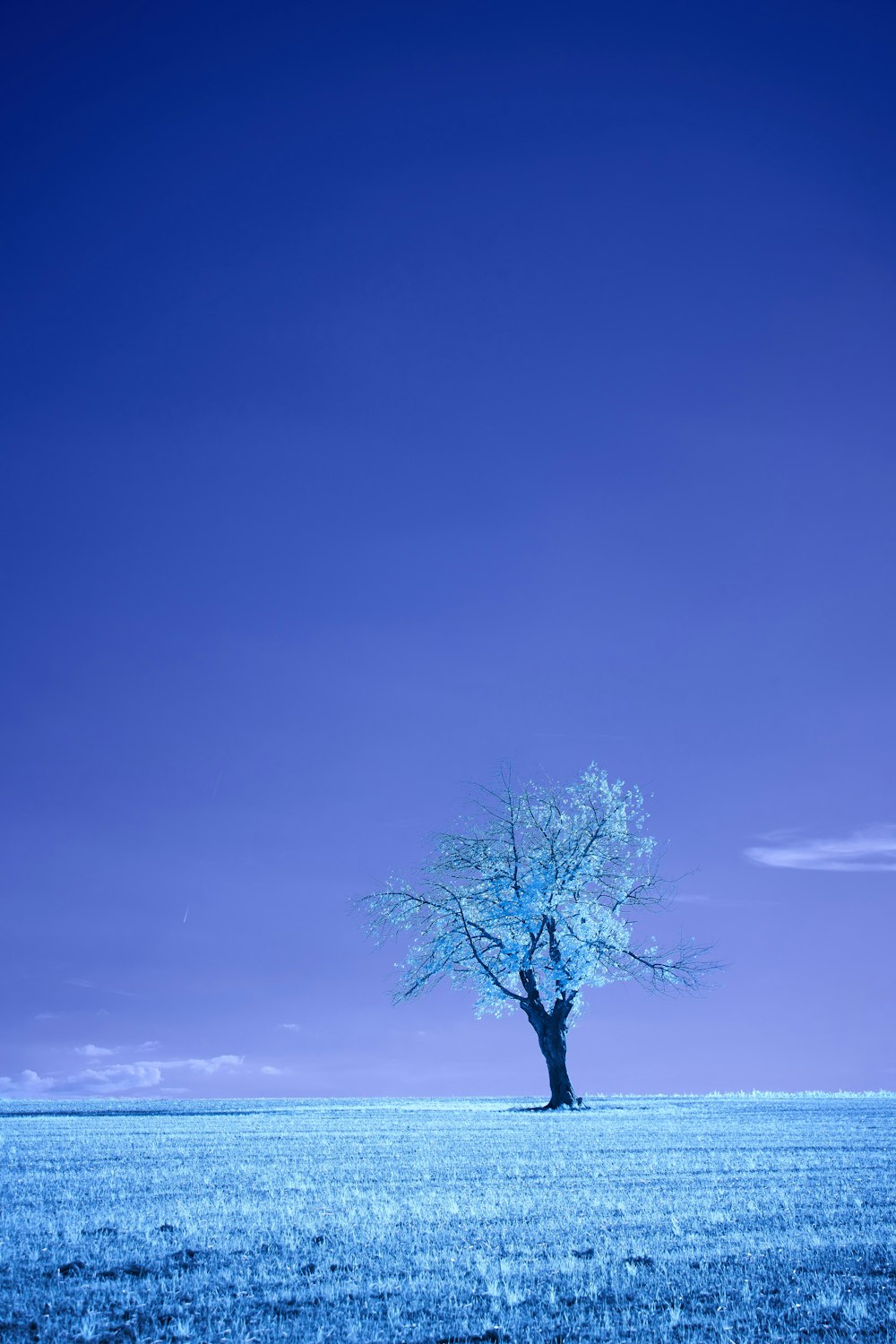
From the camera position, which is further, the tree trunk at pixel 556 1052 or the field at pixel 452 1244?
the tree trunk at pixel 556 1052

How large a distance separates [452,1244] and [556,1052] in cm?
3427

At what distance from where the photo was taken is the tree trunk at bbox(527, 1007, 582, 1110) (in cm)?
4256

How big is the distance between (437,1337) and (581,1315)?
1183mm

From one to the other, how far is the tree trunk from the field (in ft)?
71.0

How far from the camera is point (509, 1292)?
861 centimetres

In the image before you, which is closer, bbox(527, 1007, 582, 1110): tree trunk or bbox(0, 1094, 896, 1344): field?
bbox(0, 1094, 896, 1344): field

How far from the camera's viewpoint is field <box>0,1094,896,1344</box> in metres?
7.98

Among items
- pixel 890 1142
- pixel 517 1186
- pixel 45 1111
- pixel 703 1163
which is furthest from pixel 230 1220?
pixel 45 1111

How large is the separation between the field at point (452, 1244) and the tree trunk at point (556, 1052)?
71.0ft

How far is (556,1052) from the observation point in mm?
43250

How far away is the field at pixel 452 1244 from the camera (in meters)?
7.98

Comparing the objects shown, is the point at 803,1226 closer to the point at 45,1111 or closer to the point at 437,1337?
the point at 437,1337

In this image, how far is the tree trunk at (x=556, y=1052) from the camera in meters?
42.6

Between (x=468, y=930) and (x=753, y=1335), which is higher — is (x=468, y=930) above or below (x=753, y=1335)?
above
